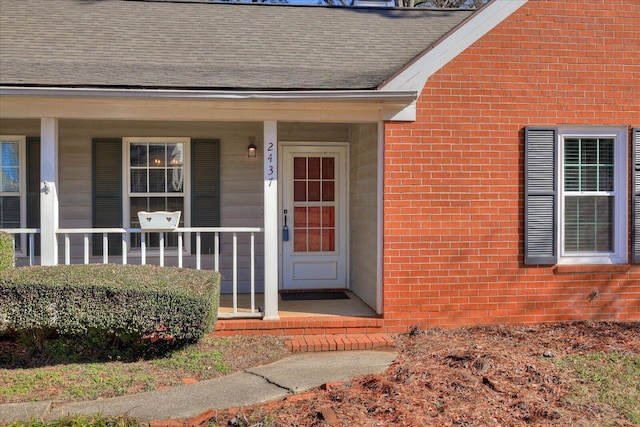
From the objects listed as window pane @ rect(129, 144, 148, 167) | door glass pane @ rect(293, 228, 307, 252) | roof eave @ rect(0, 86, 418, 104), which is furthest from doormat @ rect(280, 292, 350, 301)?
roof eave @ rect(0, 86, 418, 104)

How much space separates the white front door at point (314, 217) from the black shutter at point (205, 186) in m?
1.05

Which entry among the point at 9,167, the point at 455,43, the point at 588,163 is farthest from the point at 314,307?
the point at 9,167

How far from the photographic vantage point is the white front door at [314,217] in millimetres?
8828

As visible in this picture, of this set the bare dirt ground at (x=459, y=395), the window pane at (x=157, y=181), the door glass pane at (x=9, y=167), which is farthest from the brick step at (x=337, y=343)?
the door glass pane at (x=9, y=167)

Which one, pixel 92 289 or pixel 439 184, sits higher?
pixel 439 184

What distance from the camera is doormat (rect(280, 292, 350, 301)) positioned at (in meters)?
8.16

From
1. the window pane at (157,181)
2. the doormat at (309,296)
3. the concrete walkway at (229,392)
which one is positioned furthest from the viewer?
the window pane at (157,181)

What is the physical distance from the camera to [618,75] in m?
6.87

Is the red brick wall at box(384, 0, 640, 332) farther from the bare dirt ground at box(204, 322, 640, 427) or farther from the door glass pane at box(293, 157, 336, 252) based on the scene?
the door glass pane at box(293, 157, 336, 252)

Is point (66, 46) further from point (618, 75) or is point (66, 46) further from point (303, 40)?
point (618, 75)

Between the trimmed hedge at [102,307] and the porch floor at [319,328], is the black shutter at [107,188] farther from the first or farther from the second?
the trimmed hedge at [102,307]

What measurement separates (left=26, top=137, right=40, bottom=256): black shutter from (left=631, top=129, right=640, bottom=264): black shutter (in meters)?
7.82

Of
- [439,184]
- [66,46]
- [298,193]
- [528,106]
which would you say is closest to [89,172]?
[66,46]

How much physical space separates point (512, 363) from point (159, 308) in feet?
10.9
